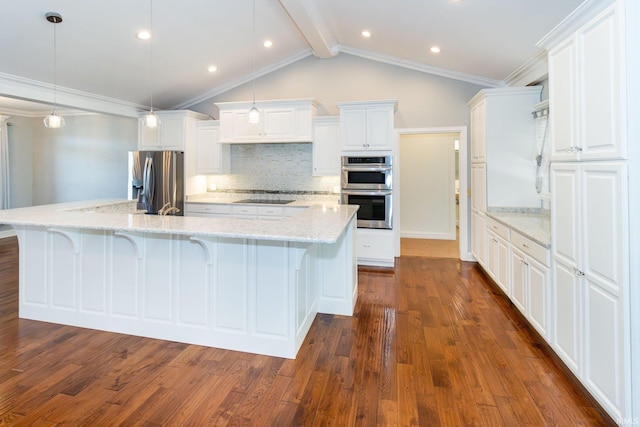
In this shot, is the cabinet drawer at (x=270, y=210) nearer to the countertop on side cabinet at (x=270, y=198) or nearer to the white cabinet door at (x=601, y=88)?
the countertop on side cabinet at (x=270, y=198)

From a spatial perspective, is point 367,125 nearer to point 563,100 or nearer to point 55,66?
point 563,100

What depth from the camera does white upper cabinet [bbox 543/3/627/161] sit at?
171 cm

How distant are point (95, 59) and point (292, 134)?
8.78ft

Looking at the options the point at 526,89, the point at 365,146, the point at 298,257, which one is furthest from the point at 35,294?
the point at 526,89

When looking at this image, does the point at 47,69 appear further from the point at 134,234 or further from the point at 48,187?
the point at 48,187

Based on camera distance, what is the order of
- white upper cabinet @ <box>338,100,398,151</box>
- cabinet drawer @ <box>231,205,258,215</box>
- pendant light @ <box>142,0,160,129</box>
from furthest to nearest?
cabinet drawer @ <box>231,205,258,215</box>
white upper cabinet @ <box>338,100,398,151</box>
pendant light @ <box>142,0,160,129</box>

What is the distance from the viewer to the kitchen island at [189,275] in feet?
8.19

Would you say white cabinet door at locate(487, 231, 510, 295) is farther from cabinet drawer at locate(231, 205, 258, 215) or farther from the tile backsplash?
cabinet drawer at locate(231, 205, 258, 215)

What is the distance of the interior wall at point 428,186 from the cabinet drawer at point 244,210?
11.2 ft

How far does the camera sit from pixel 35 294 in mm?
3131

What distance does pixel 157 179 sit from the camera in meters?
5.67

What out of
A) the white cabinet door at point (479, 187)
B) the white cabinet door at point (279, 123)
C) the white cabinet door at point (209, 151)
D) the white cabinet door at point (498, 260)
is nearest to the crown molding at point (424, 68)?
the white cabinet door at point (479, 187)

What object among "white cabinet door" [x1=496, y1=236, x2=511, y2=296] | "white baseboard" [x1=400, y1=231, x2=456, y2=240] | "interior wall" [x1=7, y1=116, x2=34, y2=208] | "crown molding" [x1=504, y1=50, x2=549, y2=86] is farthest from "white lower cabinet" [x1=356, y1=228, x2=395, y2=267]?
"interior wall" [x1=7, y1=116, x2=34, y2=208]

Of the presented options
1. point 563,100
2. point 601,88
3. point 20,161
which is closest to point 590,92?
point 601,88
